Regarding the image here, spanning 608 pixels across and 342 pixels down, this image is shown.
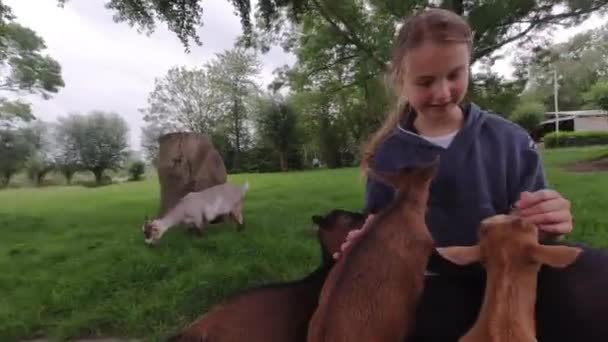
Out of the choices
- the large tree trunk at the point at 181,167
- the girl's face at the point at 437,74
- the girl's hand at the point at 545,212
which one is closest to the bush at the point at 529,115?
Answer: the large tree trunk at the point at 181,167

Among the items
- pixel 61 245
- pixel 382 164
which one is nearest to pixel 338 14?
pixel 61 245

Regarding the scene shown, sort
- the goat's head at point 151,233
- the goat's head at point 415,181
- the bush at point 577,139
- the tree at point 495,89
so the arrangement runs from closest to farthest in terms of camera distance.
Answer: the goat's head at point 415,181, the goat's head at point 151,233, the tree at point 495,89, the bush at point 577,139

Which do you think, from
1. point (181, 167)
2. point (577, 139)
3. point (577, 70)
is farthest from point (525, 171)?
point (577, 70)

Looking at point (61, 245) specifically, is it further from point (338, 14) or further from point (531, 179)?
point (338, 14)

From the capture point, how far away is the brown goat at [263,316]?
855 mm

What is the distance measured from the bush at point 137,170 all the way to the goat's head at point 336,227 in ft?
67.4

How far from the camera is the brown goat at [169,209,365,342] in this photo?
0.85 meters

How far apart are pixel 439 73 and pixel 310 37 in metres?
11.7

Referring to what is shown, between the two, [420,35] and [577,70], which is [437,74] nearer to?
[420,35]

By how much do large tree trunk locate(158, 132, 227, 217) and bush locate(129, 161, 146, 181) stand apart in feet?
48.9

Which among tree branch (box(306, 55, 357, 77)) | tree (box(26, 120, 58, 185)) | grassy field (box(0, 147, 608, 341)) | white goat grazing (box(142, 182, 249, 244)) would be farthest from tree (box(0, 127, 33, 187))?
white goat grazing (box(142, 182, 249, 244))

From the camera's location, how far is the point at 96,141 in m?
21.5

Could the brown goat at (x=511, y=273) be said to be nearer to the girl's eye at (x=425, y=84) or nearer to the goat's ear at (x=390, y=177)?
the goat's ear at (x=390, y=177)

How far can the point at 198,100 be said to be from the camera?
894 inches
